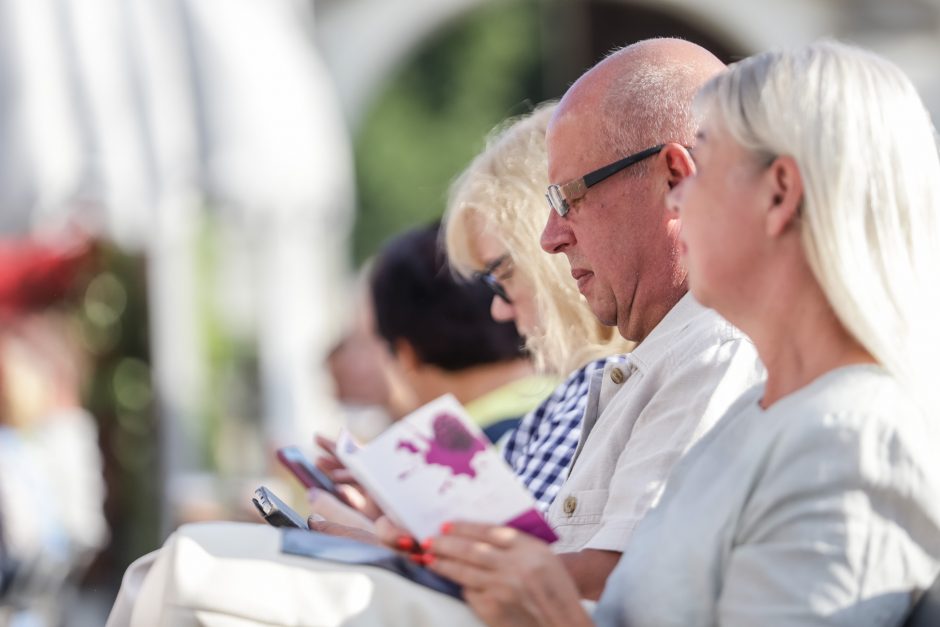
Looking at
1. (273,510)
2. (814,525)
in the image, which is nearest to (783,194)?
(814,525)

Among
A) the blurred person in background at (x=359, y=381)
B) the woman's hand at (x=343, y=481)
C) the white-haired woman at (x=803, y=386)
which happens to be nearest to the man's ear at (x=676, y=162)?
the white-haired woman at (x=803, y=386)

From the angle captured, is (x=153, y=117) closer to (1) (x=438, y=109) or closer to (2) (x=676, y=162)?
(2) (x=676, y=162)

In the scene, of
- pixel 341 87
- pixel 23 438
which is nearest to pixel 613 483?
pixel 23 438

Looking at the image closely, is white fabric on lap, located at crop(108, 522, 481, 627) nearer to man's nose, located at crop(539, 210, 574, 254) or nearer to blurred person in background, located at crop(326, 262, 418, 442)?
man's nose, located at crop(539, 210, 574, 254)

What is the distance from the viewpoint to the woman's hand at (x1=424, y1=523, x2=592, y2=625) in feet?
5.54

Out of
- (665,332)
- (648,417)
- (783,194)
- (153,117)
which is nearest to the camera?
(783,194)

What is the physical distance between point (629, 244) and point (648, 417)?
0.35 m

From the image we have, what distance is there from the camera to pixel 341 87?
12555 millimetres

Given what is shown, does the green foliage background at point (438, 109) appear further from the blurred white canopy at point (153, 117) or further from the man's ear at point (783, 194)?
the man's ear at point (783, 194)

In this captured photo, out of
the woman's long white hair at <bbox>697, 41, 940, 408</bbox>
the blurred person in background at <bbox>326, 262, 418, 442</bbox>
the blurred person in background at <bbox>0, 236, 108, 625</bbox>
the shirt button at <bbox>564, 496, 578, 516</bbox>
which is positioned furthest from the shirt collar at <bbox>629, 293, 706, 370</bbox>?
the blurred person in background at <bbox>326, 262, 418, 442</bbox>

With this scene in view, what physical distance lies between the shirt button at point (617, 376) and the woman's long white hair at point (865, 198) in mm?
681

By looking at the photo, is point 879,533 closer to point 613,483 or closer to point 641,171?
point 613,483

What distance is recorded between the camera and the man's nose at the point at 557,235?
2506 millimetres

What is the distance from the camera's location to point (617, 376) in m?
2.40
